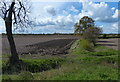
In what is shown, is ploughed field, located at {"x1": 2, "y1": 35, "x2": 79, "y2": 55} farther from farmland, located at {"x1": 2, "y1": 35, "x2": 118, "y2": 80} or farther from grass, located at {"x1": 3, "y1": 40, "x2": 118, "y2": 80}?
grass, located at {"x1": 3, "y1": 40, "x2": 118, "y2": 80}

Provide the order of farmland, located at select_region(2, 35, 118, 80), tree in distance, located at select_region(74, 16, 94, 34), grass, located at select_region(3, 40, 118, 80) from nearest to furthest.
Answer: grass, located at select_region(3, 40, 118, 80), farmland, located at select_region(2, 35, 118, 80), tree in distance, located at select_region(74, 16, 94, 34)

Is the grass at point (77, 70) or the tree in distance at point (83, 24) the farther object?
the tree in distance at point (83, 24)

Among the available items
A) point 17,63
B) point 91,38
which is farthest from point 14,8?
point 91,38

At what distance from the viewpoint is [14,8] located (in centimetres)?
1709

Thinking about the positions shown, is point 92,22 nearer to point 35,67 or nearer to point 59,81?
point 35,67

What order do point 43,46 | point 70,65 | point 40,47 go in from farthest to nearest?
point 43,46, point 40,47, point 70,65

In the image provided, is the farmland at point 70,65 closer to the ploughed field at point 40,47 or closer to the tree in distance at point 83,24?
the ploughed field at point 40,47

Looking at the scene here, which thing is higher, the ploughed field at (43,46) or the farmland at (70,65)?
the farmland at (70,65)

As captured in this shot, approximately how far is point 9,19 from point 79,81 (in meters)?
10.5

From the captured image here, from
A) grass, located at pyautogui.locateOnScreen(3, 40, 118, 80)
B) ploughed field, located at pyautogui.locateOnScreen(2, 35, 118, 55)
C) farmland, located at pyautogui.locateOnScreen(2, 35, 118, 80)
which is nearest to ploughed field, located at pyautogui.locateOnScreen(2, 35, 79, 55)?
ploughed field, located at pyautogui.locateOnScreen(2, 35, 118, 55)

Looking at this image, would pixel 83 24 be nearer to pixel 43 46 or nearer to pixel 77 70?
pixel 43 46

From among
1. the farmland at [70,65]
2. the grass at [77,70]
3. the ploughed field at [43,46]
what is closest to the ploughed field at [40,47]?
the ploughed field at [43,46]

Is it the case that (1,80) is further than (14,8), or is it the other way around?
(14,8)

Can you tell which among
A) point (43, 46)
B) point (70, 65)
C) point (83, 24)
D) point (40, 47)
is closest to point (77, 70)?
point (70, 65)
